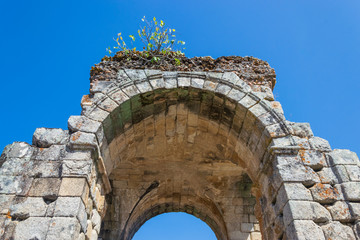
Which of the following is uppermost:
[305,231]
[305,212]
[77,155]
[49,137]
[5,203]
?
[49,137]

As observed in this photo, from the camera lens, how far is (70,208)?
12.1ft

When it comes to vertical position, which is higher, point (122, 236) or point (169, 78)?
point (169, 78)

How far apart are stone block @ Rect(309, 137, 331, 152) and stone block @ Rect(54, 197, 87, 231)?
3315 millimetres

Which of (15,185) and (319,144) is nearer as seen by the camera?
(15,185)

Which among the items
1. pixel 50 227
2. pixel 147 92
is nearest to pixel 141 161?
pixel 147 92

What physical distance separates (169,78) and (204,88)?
0.62 meters

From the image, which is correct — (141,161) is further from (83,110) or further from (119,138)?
(83,110)

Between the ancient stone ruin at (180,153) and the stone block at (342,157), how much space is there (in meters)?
0.02

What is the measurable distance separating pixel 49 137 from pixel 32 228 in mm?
1329

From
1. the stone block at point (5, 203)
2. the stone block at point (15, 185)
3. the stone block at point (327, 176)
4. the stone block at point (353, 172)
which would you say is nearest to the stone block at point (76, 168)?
the stone block at point (15, 185)

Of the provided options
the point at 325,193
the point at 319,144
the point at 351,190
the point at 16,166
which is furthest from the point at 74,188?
the point at 351,190

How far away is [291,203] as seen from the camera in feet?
12.7

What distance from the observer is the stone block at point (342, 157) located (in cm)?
430

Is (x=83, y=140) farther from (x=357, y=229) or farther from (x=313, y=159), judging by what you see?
(x=357, y=229)
